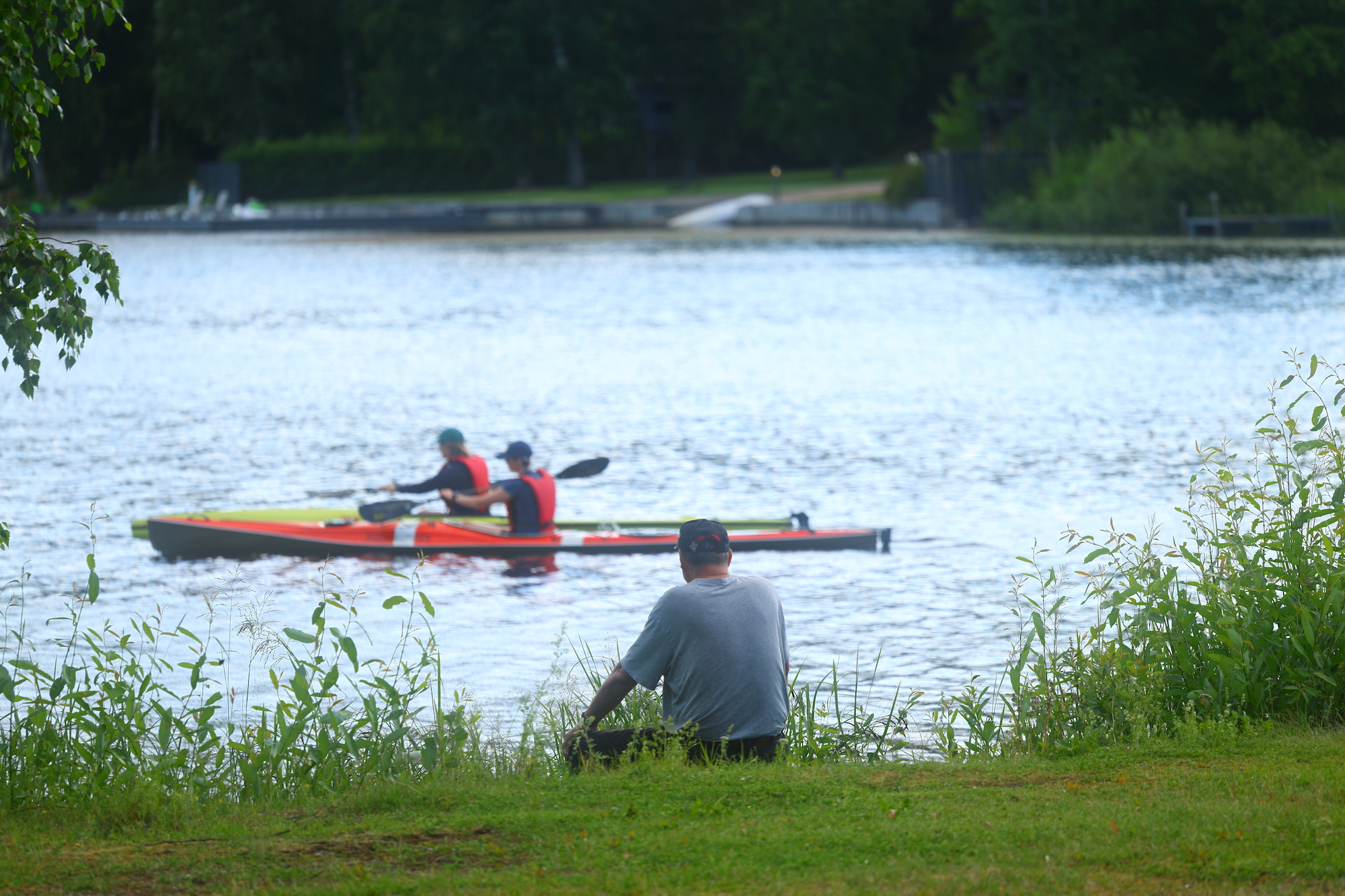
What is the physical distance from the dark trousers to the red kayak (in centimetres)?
755

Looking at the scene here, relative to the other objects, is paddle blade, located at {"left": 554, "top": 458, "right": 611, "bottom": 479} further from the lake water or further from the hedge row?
the hedge row

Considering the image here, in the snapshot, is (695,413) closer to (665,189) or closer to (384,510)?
(384,510)

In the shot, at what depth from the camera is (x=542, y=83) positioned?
76562mm

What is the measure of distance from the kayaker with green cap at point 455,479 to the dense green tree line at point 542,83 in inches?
2095

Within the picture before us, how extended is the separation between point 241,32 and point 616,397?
6140 cm

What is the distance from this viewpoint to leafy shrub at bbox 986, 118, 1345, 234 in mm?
52344

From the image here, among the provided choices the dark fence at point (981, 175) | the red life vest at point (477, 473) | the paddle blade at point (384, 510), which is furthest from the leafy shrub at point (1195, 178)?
the paddle blade at point (384, 510)

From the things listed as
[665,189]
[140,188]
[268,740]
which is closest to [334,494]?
[268,740]

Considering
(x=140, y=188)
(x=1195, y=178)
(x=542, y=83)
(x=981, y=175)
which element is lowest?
(x=1195, y=178)

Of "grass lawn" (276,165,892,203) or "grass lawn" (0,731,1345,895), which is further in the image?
"grass lawn" (276,165,892,203)

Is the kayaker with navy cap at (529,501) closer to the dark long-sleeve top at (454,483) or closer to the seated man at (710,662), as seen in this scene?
the dark long-sleeve top at (454,483)

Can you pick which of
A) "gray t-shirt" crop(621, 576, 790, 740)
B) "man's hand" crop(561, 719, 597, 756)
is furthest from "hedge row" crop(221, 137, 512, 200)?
"gray t-shirt" crop(621, 576, 790, 740)

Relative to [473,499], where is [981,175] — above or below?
above

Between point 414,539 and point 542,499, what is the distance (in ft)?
4.02
